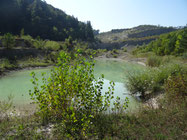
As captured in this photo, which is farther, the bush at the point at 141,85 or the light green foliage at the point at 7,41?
the light green foliage at the point at 7,41

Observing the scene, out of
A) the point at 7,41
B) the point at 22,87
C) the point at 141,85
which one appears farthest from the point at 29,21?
the point at 141,85

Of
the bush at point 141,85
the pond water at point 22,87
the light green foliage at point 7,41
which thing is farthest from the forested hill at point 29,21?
the bush at point 141,85

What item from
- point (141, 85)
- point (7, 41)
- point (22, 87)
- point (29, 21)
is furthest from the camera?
point (29, 21)

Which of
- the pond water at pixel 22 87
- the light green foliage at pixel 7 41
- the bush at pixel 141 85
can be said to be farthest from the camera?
the light green foliage at pixel 7 41

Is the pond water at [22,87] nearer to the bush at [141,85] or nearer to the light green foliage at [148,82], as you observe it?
the bush at [141,85]

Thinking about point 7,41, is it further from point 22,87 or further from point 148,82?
point 148,82

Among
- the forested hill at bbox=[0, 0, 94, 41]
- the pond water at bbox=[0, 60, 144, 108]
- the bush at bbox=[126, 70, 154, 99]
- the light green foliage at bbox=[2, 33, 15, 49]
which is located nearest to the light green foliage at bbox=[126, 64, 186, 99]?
the bush at bbox=[126, 70, 154, 99]

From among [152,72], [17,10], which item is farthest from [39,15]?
[152,72]

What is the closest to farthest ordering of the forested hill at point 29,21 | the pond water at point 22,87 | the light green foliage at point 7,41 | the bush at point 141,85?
the pond water at point 22,87 < the bush at point 141,85 < the light green foliage at point 7,41 < the forested hill at point 29,21

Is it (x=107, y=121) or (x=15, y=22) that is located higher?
(x=15, y=22)

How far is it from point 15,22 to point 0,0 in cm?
1180

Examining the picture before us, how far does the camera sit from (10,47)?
26.0 m

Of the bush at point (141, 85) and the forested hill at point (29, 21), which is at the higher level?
the forested hill at point (29, 21)

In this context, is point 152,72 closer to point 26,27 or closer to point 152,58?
point 152,58
